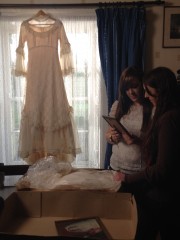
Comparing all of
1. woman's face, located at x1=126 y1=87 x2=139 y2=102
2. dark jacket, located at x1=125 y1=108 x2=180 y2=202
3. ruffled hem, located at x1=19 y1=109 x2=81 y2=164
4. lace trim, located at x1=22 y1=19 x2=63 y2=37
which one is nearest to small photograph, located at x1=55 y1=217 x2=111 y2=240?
dark jacket, located at x1=125 y1=108 x2=180 y2=202

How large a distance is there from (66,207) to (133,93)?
33.1 inches

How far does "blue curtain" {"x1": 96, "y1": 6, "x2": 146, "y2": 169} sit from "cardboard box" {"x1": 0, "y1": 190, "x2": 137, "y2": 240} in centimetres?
141

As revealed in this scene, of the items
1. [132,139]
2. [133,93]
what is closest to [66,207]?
[132,139]

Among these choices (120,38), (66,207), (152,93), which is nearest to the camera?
(66,207)

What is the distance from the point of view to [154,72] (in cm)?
117

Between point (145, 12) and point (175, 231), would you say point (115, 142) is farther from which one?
point (145, 12)

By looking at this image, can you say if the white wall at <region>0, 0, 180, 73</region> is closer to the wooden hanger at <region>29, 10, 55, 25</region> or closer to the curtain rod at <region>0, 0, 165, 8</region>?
the curtain rod at <region>0, 0, 165, 8</region>

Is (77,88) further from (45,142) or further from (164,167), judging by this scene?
(164,167)

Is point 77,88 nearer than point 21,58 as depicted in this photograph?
No

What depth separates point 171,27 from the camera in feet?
7.45

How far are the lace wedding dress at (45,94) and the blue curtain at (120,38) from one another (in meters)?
0.37

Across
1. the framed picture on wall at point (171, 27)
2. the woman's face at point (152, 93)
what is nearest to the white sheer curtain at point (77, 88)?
the framed picture on wall at point (171, 27)

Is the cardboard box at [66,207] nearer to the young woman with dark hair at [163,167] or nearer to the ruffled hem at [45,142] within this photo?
the young woman with dark hair at [163,167]

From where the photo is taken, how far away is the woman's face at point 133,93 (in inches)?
56.4
